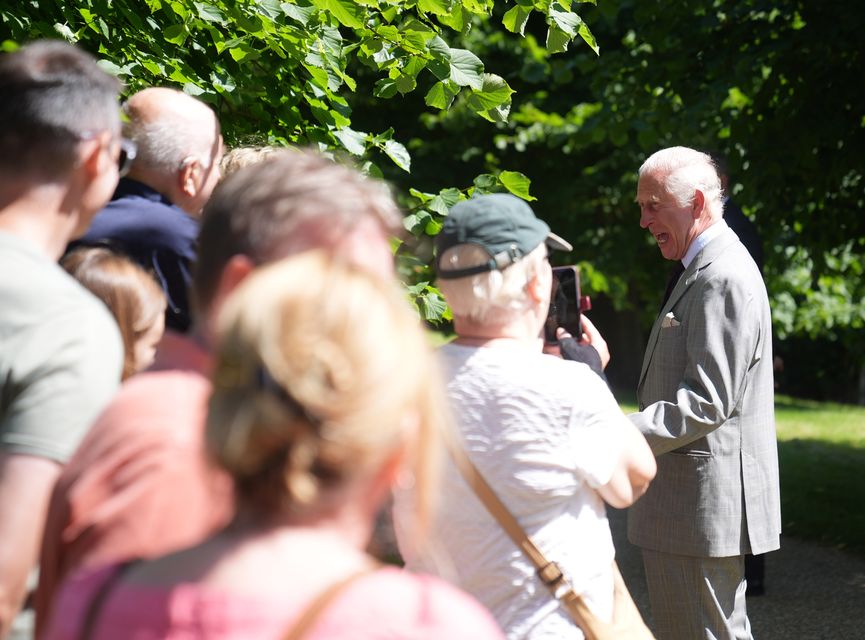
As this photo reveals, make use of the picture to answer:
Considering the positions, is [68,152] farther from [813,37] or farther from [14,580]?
[813,37]

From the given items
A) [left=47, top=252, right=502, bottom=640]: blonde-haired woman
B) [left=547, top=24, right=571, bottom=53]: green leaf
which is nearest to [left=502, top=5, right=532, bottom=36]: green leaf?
[left=547, top=24, right=571, bottom=53]: green leaf

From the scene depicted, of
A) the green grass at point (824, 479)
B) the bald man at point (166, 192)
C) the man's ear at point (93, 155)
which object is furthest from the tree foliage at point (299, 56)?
the green grass at point (824, 479)

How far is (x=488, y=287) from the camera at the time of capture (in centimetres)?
245

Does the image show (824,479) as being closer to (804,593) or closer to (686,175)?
(804,593)

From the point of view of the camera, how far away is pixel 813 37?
7.44m

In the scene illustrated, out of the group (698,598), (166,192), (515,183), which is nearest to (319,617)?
(166,192)

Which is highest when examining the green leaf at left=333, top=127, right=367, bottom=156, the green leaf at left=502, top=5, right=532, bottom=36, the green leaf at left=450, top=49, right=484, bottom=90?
the green leaf at left=502, top=5, right=532, bottom=36

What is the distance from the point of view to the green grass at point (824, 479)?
7938mm

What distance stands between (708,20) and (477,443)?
20.9 ft

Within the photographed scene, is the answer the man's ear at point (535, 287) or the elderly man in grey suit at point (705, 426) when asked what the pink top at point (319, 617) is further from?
the elderly man in grey suit at point (705, 426)

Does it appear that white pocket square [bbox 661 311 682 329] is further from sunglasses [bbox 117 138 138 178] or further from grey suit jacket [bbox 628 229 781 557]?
sunglasses [bbox 117 138 138 178]

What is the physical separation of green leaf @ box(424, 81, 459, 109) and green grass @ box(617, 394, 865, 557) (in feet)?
15.8

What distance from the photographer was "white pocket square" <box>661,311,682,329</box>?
371 cm

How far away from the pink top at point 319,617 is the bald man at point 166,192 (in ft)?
5.19
